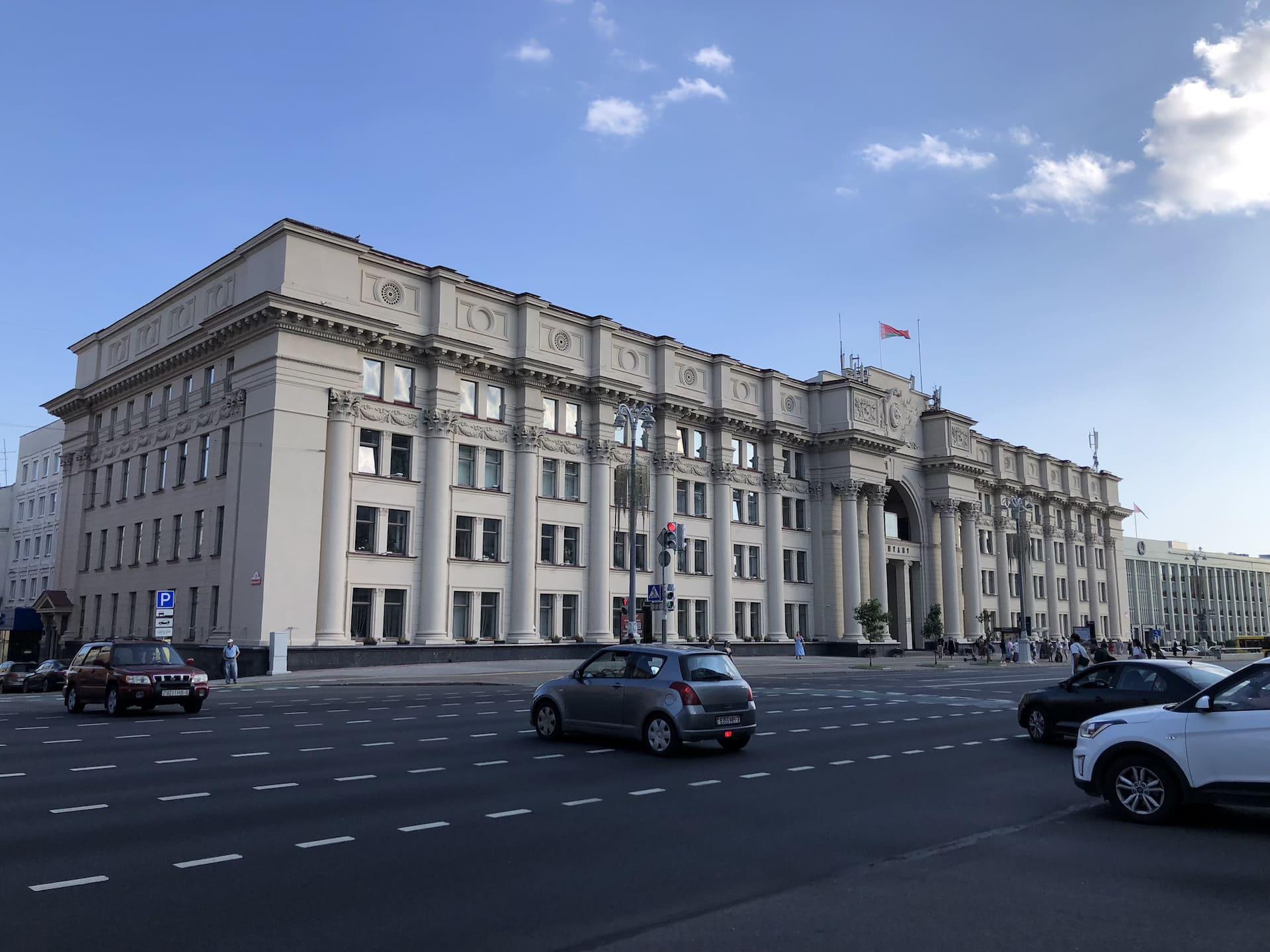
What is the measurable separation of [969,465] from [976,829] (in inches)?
2697

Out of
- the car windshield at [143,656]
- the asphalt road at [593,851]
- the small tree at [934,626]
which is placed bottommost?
the asphalt road at [593,851]

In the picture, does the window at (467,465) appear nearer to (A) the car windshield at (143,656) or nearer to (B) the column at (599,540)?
(B) the column at (599,540)

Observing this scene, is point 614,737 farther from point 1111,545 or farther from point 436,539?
point 1111,545

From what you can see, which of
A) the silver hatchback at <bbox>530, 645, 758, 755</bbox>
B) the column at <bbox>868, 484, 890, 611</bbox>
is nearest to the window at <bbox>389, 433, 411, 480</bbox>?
the silver hatchback at <bbox>530, 645, 758, 755</bbox>

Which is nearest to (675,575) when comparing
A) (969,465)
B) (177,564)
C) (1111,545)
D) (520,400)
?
(520,400)

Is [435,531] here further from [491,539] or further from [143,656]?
[143,656]

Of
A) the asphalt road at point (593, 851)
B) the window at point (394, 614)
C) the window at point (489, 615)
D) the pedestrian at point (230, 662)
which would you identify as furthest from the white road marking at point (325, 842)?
the window at point (489, 615)

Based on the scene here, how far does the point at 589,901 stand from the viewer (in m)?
6.59

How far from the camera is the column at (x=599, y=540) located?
48906 millimetres

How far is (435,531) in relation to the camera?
4300cm

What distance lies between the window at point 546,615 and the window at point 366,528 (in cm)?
930

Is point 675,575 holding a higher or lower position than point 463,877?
higher

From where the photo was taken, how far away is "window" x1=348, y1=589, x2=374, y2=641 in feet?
134

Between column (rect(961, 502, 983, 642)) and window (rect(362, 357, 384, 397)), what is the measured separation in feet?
Answer: 161
